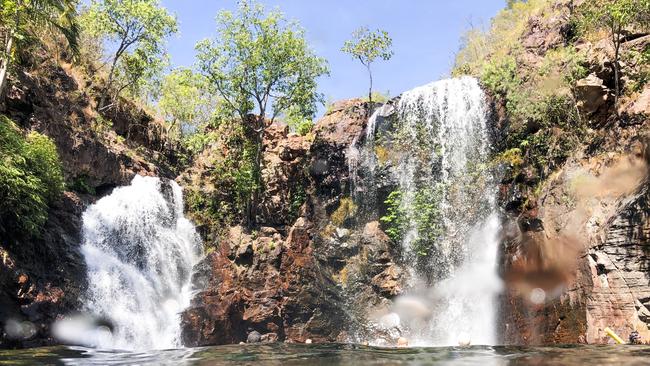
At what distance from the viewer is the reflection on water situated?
10.2m

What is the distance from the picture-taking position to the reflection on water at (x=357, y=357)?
10.2m

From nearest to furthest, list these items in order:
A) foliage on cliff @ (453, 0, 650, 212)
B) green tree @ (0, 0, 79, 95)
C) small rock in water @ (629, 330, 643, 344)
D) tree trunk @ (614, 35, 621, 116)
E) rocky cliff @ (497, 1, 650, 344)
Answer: small rock in water @ (629, 330, 643, 344), rocky cliff @ (497, 1, 650, 344), green tree @ (0, 0, 79, 95), tree trunk @ (614, 35, 621, 116), foliage on cliff @ (453, 0, 650, 212)

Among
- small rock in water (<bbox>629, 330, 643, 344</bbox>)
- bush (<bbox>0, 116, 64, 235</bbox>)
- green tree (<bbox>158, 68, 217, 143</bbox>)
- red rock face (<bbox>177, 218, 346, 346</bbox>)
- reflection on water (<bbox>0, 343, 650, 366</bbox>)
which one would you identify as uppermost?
green tree (<bbox>158, 68, 217, 143</bbox>)

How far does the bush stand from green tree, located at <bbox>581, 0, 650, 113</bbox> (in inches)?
859

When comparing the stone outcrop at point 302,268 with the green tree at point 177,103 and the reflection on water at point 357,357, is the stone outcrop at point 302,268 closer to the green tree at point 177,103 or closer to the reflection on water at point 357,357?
the reflection on water at point 357,357

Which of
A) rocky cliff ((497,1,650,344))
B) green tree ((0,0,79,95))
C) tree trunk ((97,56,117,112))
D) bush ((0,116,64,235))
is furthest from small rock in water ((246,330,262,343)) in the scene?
tree trunk ((97,56,117,112))

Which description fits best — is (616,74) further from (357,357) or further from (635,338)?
(357,357)

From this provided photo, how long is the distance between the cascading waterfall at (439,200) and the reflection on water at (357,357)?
332 inches

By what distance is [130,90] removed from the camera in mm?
32594

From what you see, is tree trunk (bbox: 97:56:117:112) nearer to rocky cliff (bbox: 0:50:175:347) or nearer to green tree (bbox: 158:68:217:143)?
rocky cliff (bbox: 0:50:175:347)

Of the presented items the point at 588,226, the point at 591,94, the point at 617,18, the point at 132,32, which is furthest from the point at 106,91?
the point at 617,18

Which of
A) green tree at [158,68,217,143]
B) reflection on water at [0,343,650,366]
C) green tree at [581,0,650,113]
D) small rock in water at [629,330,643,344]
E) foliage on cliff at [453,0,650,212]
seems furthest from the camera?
green tree at [158,68,217,143]

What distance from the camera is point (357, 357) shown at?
11109 millimetres

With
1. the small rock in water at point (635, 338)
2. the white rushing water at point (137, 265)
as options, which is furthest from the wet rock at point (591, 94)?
the white rushing water at point (137, 265)
